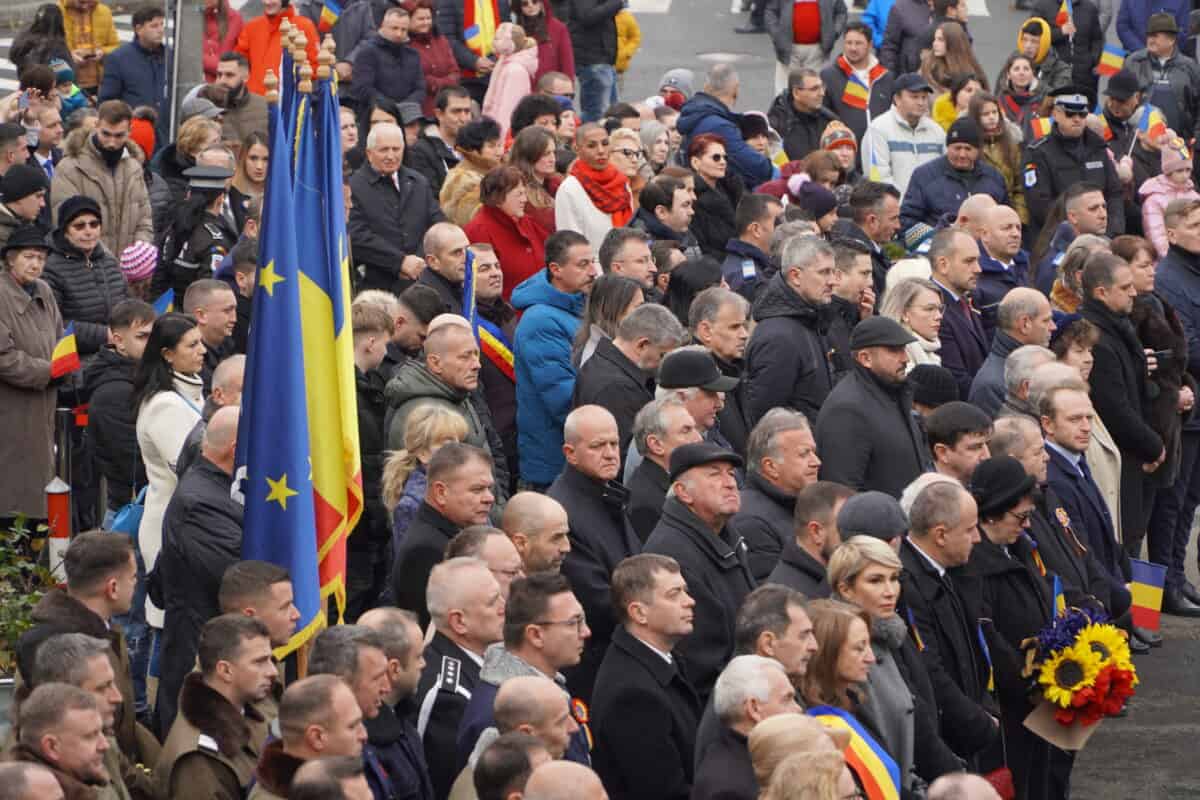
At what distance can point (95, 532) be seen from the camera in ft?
26.2

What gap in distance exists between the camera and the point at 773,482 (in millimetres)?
9250

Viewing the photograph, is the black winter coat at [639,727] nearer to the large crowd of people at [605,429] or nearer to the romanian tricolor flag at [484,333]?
the large crowd of people at [605,429]

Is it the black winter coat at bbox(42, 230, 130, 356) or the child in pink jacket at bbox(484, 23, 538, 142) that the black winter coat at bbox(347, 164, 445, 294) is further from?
the child in pink jacket at bbox(484, 23, 538, 142)

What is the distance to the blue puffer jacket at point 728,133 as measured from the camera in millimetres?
15242

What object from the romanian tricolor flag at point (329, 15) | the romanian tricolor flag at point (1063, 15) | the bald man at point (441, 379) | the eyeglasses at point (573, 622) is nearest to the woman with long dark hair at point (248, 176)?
the bald man at point (441, 379)

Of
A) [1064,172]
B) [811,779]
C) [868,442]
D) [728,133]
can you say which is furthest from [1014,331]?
[811,779]

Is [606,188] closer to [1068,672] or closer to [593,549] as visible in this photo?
[593,549]

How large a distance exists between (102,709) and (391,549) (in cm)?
339

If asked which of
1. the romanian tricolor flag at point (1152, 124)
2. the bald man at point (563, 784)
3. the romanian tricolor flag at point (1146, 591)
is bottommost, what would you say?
the romanian tricolor flag at point (1146, 591)

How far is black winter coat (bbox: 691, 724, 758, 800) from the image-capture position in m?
6.88

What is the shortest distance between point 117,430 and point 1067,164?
320 inches

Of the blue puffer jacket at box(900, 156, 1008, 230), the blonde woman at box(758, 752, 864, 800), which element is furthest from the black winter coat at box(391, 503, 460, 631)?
the blue puffer jacket at box(900, 156, 1008, 230)

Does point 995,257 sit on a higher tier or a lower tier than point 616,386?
lower

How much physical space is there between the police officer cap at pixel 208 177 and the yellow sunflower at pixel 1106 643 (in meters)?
6.20
